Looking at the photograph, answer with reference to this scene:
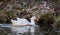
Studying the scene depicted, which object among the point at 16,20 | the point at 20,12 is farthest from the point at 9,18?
the point at 20,12

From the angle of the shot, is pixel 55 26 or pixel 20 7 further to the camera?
pixel 20 7

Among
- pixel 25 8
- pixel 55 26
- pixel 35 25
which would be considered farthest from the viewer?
pixel 25 8

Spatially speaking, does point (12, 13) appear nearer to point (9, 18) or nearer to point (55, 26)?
point (9, 18)

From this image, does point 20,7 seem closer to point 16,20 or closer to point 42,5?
point 42,5

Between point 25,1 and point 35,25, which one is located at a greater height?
point 25,1

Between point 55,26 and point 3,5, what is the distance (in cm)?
554

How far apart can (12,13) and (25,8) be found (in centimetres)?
157

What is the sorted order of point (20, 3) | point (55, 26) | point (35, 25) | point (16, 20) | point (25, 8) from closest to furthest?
point (55, 26) < point (35, 25) < point (16, 20) < point (25, 8) < point (20, 3)

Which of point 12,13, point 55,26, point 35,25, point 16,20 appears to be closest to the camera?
point 55,26

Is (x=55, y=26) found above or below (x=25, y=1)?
below

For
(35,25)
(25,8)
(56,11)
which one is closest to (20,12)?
(25,8)

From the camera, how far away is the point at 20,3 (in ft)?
51.9

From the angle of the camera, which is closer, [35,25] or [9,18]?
[35,25]

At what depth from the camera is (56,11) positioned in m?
14.0
